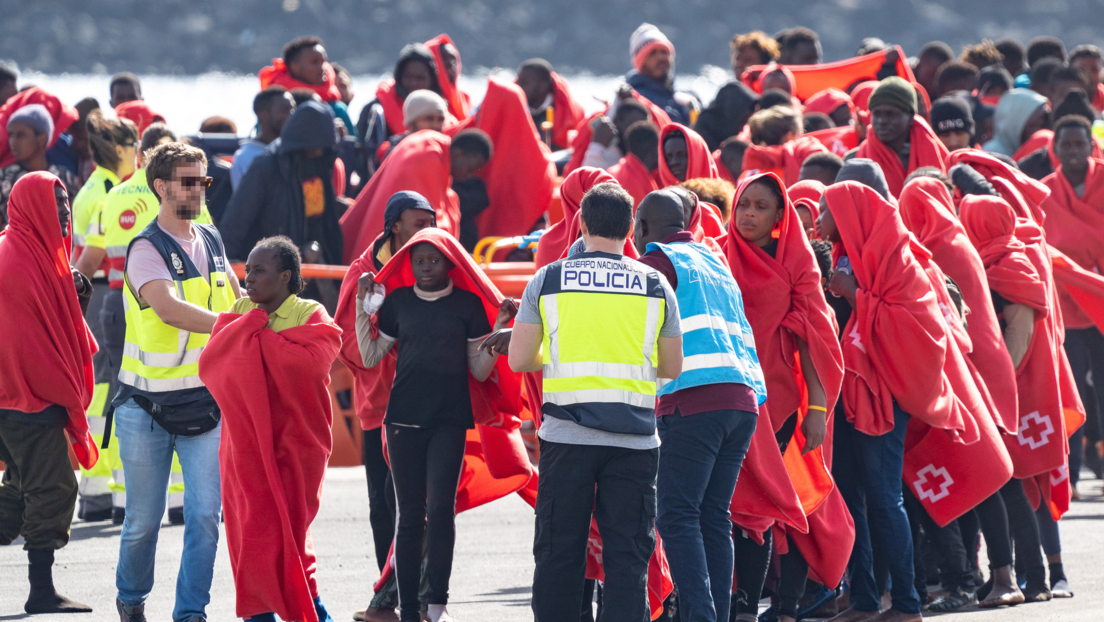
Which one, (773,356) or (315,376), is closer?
(315,376)

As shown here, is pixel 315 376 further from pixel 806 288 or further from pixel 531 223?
pixel 531 223

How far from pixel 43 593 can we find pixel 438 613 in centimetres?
187

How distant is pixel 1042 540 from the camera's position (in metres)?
7.52

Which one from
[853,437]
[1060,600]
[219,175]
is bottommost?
[1060,600]

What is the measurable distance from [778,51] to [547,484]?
9.54m

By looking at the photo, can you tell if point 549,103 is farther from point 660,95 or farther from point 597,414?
point 597,414

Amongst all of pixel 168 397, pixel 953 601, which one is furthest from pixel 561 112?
pixel 168 397

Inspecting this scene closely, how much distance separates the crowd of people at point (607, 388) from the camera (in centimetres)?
539

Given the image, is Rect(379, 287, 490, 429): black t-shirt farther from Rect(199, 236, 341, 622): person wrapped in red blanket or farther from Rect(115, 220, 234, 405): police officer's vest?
Rect(115, 220, 234, 405): police officer's vest

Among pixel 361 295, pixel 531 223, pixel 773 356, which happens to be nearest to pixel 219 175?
pixel 531 223

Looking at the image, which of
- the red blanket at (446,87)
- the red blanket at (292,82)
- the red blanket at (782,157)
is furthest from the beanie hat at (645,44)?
the red blanket at (782,157)

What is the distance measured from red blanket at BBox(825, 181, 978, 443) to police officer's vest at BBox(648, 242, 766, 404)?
1.16 meters

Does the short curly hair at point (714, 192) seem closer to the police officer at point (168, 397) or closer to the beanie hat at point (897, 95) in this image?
the beanie hat at point (897, 95)

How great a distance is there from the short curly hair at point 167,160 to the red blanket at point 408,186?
3616 mm
